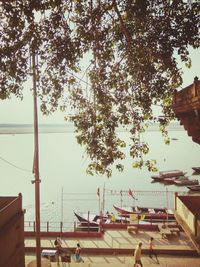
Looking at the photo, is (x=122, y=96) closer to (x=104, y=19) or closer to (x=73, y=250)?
(x=104, y=19)

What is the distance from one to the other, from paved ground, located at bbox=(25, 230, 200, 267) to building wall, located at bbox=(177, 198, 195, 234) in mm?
3698

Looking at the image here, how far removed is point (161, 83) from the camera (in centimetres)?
1002

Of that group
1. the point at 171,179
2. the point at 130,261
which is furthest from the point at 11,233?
the point at 171,179

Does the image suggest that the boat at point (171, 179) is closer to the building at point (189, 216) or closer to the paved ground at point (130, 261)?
the paved ground at point (130, 261)

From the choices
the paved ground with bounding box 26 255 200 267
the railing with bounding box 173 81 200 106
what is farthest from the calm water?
the railing with bounding box 173 81 200 106

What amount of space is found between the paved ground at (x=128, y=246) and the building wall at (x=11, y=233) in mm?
3366

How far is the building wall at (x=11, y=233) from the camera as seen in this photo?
1227 cm

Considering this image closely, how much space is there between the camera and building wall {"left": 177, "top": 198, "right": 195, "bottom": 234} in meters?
13.0

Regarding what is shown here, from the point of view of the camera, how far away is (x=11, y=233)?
13.3m

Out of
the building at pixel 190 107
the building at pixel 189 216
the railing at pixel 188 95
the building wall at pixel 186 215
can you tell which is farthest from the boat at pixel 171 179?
the railing at pixel 188 95

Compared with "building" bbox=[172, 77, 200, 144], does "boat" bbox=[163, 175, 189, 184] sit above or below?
below

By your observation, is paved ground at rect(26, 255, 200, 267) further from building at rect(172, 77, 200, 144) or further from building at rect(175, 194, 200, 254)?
building at rect(172, 77, 200, 144)

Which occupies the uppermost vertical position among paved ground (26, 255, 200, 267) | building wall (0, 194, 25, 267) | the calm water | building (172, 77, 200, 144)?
building (172, 77, 200, 144)

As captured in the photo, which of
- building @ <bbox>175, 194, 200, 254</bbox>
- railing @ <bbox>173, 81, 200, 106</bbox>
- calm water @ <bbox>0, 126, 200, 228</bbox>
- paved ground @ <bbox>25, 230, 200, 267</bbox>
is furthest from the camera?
calm water @ <bbox>0, 126, 200, 228</bbox>
